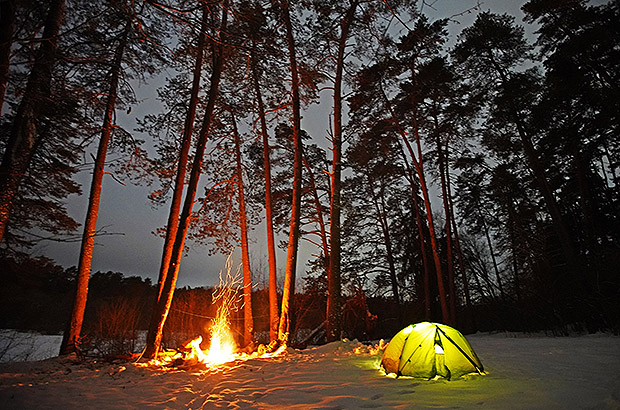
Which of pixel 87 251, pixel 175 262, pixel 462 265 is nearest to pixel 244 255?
pixel 175 262

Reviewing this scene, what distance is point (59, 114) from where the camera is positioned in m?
3.43

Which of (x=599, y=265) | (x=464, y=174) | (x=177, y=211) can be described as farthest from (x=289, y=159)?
(x=599, y=265)

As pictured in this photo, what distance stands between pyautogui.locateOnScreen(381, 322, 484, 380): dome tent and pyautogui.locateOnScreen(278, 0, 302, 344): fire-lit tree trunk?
12.0 ft

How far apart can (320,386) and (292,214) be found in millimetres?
5089

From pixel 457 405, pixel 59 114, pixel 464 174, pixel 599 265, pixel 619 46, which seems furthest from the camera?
pixel 464 174

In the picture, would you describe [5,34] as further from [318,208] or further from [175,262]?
[318,208]

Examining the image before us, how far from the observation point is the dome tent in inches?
161

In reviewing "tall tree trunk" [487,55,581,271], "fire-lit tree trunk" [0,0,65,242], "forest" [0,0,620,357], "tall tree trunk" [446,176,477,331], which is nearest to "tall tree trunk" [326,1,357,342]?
"forest" [0,0,620,357]

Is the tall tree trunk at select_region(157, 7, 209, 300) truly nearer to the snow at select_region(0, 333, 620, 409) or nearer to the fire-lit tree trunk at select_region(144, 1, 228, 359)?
the fire-lit tree trunk at select_region(144, 1, 228, 359)

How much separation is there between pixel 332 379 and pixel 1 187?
468cm

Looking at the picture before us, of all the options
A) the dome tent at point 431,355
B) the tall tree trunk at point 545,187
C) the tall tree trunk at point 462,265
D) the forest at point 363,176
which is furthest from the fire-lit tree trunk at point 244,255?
the tall tree trunk at point 545,187

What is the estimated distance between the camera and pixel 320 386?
400 centimetres

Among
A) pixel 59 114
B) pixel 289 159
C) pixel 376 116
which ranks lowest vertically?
pixel 59 114

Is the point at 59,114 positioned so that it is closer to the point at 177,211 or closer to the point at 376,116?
the point at 177,211
